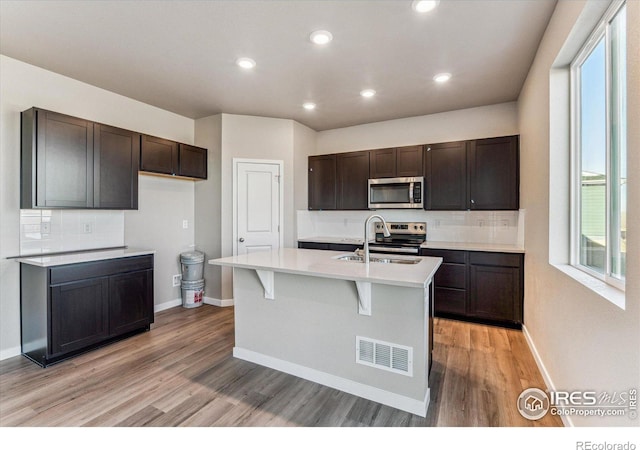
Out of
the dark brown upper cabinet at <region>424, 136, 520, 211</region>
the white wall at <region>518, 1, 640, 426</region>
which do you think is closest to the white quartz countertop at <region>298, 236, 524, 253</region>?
the white wall at <region>518, 1, 640, 426</region>

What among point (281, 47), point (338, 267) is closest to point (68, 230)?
point (281, 47)

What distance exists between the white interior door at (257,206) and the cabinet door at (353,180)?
93cm

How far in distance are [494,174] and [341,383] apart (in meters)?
3.01

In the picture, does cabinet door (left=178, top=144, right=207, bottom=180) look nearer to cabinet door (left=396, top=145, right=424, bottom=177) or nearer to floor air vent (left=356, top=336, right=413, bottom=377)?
cabinet door (left=396, top=145, right=424, bottom=177)

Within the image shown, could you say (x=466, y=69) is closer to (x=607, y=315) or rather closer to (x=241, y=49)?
(x=241, y=49)

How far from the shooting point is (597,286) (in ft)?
5.40

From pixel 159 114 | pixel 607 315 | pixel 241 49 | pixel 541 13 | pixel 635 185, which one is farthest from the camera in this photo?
pixel 159 114

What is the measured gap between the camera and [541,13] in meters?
2.23

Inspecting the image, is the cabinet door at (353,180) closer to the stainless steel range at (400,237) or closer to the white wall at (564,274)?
the stainless steel range at (400,237)

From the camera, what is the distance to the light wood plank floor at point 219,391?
1992 mm

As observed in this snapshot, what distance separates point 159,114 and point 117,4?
2173 millimetres

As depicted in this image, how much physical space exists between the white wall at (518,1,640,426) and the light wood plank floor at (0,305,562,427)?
39 centimetres

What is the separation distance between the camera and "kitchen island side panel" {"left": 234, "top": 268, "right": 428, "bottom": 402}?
2.07 m
